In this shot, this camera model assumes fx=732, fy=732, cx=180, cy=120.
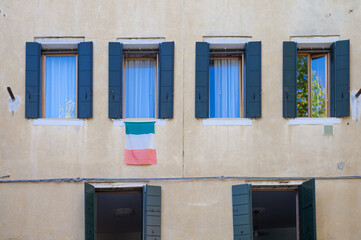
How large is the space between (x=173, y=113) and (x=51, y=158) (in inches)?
96.7

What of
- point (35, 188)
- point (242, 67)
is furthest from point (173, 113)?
point (35, 188)

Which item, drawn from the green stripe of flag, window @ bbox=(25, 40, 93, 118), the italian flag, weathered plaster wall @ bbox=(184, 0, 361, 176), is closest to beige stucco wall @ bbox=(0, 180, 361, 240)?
weathered plaster wall @ bbox=(184, 0, 361, 176)

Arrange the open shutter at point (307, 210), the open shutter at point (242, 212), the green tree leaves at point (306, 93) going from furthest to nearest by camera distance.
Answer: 1. the green tree leaves at point (306, 93)
2. the open shutter at point (242, 212)
3. the open shutter at point (307, 210)

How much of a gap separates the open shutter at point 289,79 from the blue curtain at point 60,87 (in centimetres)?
412

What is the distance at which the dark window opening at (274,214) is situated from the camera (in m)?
16.4

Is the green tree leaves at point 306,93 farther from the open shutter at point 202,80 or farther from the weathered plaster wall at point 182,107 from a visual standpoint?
the open shutter at point 202,80

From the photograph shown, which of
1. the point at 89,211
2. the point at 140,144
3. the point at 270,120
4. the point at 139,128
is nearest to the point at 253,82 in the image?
the point at 270,120

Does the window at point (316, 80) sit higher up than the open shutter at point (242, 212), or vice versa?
the window at point (316, 80)

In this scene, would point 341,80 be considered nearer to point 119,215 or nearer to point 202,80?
point 202,80

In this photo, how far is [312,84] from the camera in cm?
1444

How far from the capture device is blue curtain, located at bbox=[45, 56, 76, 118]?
14.4 m

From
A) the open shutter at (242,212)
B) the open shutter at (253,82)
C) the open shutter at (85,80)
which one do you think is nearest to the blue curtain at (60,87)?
the open shutter at (85,80)

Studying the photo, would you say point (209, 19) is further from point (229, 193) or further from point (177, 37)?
point (229, 193)

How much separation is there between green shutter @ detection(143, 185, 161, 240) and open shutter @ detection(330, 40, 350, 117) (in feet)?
12.3
